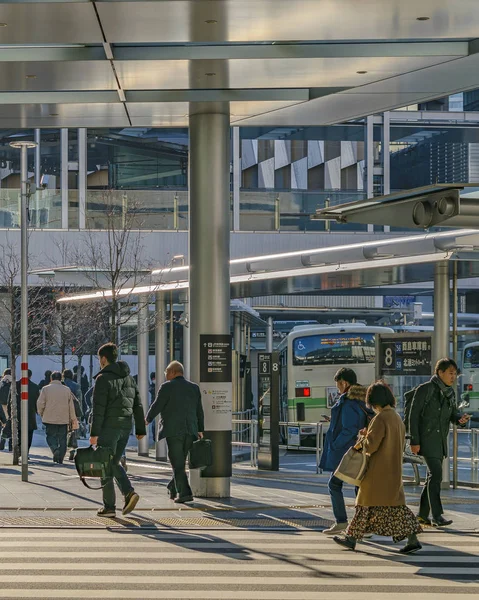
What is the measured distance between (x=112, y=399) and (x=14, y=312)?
11976 mm

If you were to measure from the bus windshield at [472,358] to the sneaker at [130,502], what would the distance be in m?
26.0

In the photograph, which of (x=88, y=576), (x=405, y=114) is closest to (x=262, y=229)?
(x=405, y=114)

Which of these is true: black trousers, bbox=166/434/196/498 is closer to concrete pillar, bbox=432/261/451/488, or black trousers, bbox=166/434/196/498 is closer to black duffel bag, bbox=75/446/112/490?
black duffel bag, bbox=75/446/112/490

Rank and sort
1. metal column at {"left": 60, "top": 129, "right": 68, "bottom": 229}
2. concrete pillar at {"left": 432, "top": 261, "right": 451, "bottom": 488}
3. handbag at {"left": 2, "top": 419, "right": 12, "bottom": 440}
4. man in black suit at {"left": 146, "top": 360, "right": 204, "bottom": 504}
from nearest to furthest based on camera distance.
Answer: man in black suit at {"left": 146, "top": 360, "right": 204, "bottom": 504} → concrete pillar at {"left": 432, "top": 261, "right": 451, "bottom": 488} → handbag at {"left": 2, "top": 419, "right": 12, "bottom": 440} → metal column at {"left": 60, "top": 129, "right": 68, "bottom": 229}

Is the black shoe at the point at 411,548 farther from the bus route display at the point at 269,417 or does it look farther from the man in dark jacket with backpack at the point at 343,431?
the bus route display at the point at 269,417

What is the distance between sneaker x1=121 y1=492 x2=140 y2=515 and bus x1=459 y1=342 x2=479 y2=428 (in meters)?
24.7

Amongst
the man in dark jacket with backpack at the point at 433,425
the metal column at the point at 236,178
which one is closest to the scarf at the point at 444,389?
the man in dark jacket with backpack at the point at 433,425

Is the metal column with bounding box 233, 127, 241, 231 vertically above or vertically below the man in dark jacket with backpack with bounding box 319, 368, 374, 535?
above

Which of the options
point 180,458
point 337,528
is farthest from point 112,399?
point 337,528

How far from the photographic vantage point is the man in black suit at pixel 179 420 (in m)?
14.5

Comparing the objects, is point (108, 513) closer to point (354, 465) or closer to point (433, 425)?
point (354, 465)

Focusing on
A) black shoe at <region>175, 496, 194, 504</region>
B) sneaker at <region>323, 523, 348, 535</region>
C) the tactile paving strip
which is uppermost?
black shoe at <region>175, 496, 194, 504</region>

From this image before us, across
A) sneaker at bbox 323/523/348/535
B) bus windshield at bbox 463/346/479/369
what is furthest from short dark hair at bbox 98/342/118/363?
bus windshield at bbox 463/346/479/369

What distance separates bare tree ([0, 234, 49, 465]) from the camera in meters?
22.3
